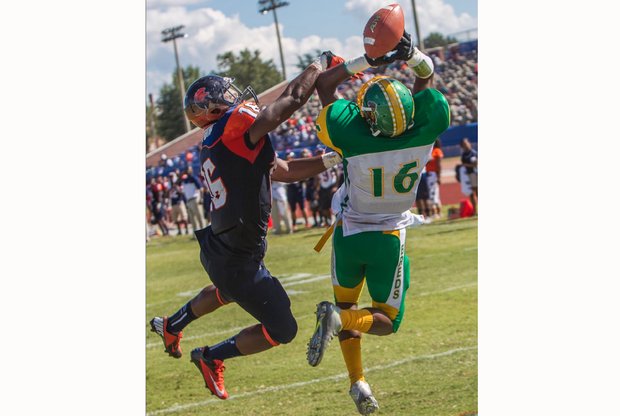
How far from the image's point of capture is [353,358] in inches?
138

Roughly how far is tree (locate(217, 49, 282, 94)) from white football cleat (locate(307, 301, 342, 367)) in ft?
29.7

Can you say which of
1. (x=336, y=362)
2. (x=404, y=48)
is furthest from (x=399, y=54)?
(x=336, y=362)

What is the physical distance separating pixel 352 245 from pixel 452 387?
164cm

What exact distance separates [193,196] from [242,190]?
9.32 metres

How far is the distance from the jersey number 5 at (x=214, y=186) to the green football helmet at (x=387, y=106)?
639 mm

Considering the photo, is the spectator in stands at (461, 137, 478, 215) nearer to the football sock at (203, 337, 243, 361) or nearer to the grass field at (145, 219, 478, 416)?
the grass field at (145, 219, 478, 416)

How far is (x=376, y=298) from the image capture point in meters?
3.47

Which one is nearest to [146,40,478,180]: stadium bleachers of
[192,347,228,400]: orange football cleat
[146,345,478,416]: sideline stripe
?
[146,345,478,416]: sideline stripe

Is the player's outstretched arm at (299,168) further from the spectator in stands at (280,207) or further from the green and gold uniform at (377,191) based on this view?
the spectator in stands at (280,207)

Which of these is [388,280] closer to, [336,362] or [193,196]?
[336,362]

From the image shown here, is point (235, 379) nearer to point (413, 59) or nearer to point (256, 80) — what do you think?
point (413, 59)

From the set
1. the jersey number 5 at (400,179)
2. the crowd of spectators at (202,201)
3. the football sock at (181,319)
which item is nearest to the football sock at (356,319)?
the jersey number 5 at (400,179)

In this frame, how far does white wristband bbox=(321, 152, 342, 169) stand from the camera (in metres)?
3.54

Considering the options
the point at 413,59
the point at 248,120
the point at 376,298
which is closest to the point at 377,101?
the point at 413,59
